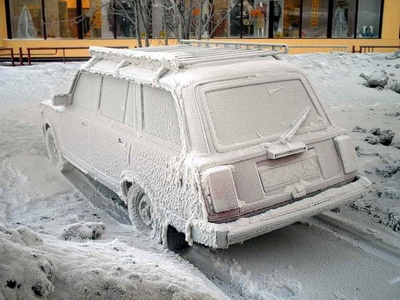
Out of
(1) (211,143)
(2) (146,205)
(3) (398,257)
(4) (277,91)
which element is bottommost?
(3) (398,257)

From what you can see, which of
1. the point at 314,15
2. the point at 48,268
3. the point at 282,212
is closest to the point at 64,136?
the point at 282,212

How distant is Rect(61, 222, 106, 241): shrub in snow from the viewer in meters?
4.90

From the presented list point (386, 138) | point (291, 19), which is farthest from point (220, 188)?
point (291, 19)

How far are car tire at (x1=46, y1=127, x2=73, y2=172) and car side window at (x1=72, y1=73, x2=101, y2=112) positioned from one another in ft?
3.10

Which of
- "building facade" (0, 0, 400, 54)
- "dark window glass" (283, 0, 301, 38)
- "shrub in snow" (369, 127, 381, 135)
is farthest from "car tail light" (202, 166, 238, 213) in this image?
"dark window glass" (283, 0, 301, 38)

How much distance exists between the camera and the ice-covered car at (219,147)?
424cm

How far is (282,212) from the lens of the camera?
439cm

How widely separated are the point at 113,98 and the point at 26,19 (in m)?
17.5

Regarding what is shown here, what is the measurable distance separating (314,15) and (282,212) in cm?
2008

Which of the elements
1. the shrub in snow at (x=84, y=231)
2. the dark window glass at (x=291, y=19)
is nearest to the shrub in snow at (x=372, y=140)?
the shrub in snow at (x=84, y=231)

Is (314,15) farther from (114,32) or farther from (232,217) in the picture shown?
(232,217)

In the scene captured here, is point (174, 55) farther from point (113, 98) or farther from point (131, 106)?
point (113, 98)

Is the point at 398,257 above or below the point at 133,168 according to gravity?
below

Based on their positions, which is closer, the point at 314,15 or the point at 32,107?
the point at 32,107
